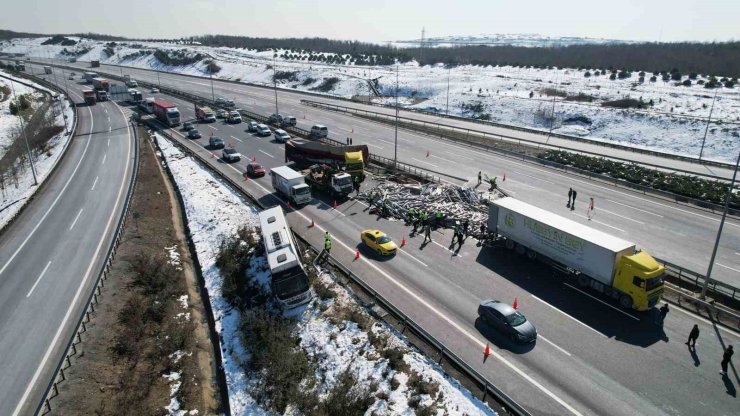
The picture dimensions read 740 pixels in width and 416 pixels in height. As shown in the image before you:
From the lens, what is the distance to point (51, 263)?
30.7 m

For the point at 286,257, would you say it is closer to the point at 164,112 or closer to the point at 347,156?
the point at 347,156

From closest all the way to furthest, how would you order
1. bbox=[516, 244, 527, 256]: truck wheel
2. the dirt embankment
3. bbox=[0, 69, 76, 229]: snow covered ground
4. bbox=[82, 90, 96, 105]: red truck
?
the dirt embankment
bbox=[516, 244, 527, 256]: truck wheel
bbox=[0, 69, 76, 229]: snow covered ground
bbox=[82, 90, 96, 105]: red truck

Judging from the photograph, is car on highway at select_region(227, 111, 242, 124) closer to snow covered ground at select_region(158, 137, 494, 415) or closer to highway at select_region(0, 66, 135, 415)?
highway at select_region(0, 66, 135, 415)

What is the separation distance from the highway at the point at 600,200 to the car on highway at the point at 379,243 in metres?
17.5

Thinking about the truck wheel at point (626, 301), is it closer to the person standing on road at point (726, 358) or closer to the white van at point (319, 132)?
the person standing on road at point (726, 358)

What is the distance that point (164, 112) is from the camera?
75.9 m

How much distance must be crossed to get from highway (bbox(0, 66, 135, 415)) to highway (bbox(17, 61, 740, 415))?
15209mm

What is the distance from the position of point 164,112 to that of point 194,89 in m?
52.4

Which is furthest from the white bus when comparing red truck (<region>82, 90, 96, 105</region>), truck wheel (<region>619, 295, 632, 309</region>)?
red truck (<region>82, 90, 96, 105</region>)

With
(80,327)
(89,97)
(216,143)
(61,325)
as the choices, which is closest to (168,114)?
(216,143)

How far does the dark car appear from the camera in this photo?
2173 cm

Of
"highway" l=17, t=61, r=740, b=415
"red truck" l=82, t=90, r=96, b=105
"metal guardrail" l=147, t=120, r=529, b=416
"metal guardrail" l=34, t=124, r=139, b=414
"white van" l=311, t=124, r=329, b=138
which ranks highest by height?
"red truck" l=82, t=90, r=96, b=105

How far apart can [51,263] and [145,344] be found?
41.8 feet

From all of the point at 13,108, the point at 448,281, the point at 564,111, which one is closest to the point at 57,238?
the point at 448,281
